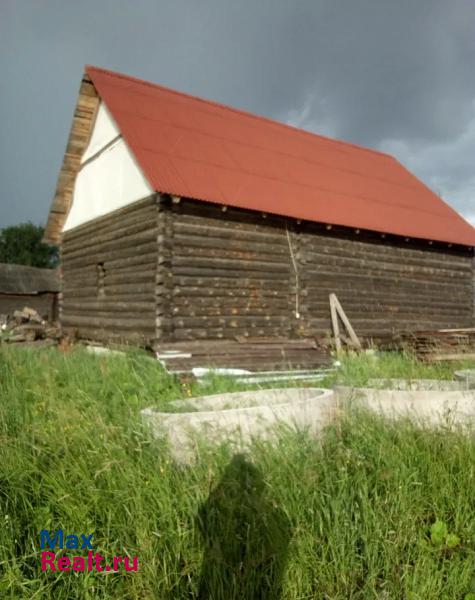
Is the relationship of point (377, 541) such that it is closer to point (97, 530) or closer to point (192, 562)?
point (192, 562)

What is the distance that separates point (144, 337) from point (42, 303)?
21244mm

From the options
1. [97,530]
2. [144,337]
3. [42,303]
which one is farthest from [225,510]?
[42,303]

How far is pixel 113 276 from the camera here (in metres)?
11.9

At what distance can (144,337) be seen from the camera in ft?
33.3

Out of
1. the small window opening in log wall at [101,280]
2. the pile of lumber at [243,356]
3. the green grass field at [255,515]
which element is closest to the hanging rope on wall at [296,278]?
the pile of lumber at [243,356]

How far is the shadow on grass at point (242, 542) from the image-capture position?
2.41m

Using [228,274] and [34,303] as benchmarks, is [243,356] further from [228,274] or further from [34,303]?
[34,303]

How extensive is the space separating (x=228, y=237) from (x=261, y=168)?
2.81 m

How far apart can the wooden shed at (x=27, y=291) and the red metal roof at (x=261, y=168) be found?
17.7 m

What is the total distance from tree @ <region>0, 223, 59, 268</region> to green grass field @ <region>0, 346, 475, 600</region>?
2374 inches

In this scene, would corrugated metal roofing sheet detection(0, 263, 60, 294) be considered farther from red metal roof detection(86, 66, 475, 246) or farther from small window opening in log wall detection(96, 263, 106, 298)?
red metal roof detection(86, 66, 475, 246)

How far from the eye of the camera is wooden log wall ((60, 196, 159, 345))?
10.3m

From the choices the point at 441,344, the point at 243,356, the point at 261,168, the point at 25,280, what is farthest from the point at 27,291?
the point at 441,344

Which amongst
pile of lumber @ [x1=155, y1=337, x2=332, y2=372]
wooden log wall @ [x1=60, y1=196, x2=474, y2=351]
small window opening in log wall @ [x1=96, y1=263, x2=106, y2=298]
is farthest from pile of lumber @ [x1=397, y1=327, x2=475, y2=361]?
small window opening in log wall @ [x1=96, y1=263, x2=106, y2=298]
